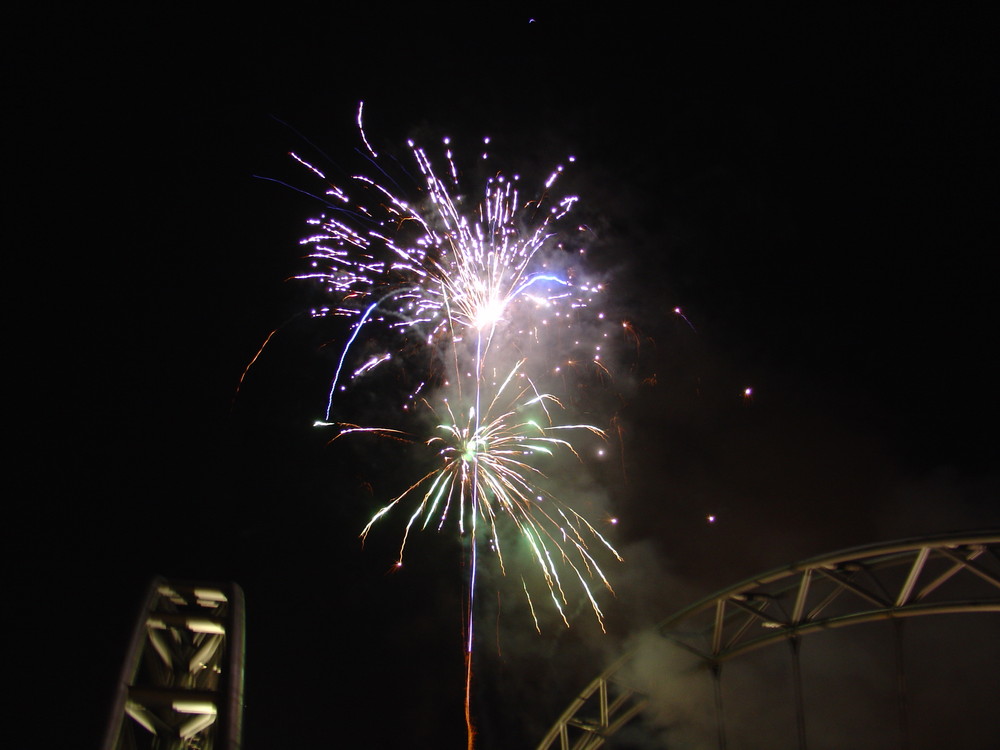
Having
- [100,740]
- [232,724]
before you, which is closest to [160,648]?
[100,740]

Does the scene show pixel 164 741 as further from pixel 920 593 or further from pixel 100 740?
pixel 920 593

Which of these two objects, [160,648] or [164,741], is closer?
[164,741]

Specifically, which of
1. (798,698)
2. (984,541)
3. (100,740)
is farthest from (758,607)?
(100,740)

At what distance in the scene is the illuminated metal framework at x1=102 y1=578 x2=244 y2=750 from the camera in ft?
20.6

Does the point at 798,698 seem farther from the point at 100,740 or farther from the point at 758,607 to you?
the point at 100,740

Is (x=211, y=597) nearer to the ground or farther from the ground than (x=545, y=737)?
farther from the ground

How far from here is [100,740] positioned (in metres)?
6.05

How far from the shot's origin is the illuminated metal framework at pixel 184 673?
6266mm

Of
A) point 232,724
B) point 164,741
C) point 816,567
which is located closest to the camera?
point 232,724

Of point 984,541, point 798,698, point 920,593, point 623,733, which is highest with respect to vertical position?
point 984,541

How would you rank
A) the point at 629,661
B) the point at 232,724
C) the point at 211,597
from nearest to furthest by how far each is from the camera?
the point at 232,724 < the point at 211,597 < the point at 629,661

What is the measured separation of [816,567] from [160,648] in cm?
793

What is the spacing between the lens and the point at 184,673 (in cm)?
778

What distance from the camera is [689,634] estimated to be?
1228 cm
